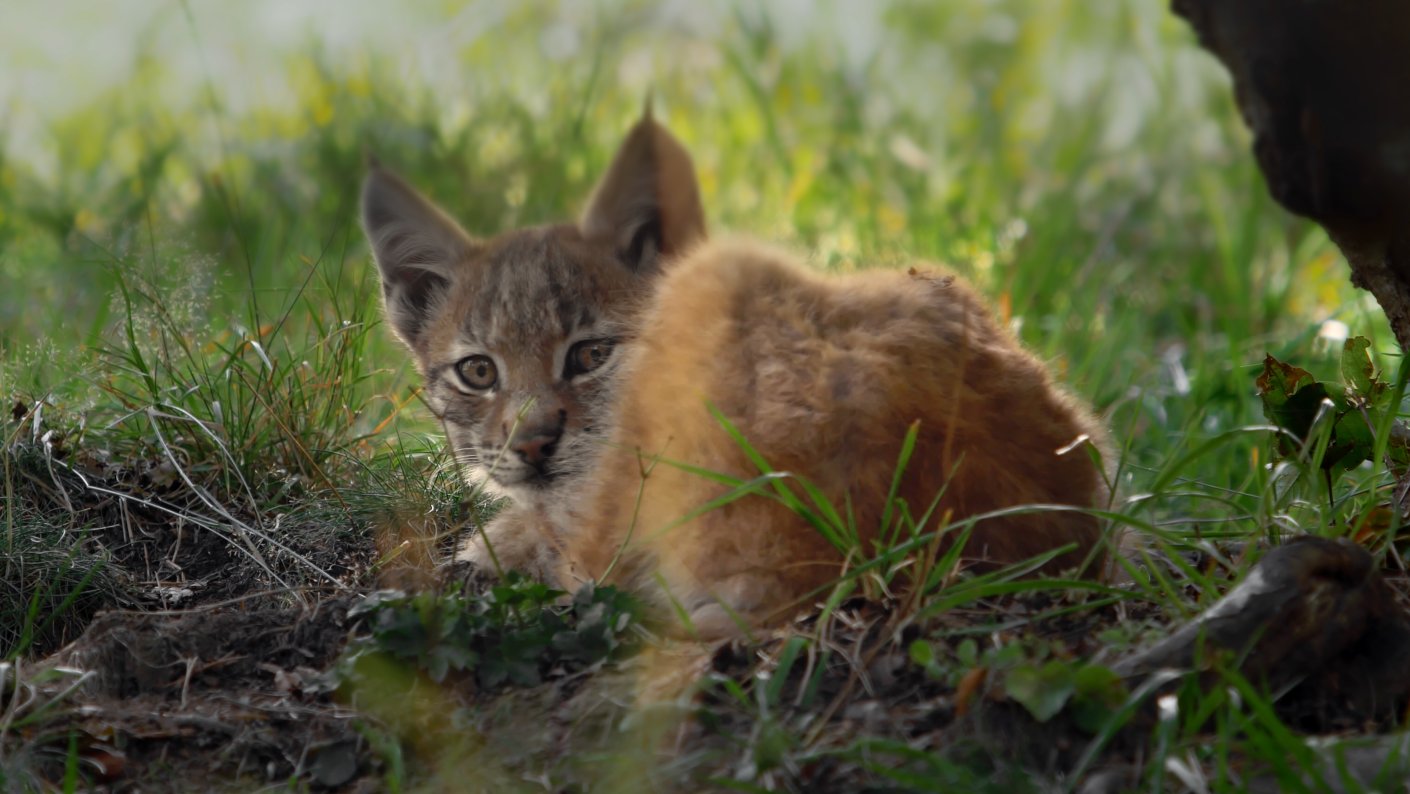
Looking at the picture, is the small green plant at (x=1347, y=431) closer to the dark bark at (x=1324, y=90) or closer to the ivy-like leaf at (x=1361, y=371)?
the ivy-like leaf at (x=1361, y=371)

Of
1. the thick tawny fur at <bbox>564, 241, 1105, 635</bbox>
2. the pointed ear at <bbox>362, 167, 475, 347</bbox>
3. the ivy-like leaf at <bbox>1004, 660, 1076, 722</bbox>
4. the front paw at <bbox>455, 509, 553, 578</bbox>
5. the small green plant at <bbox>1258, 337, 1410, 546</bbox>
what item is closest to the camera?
the ivy-like leaf at <bbox>1004, 660, 1076, 722</bbox>

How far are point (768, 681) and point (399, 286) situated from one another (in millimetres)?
2223

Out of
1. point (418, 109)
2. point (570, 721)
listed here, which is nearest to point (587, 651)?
point (570, 721)

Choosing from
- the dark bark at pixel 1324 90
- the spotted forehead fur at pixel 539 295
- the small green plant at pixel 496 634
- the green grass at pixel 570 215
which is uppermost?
the dark bark at pixel 1324 90

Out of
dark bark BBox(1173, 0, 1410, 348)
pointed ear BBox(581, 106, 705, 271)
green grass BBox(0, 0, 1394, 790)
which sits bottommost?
green grass BBox(0, 0, 1394, 790)

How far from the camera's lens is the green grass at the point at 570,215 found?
3133mm

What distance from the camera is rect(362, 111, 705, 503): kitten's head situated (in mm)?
3326

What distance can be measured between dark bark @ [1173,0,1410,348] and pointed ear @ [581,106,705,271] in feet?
5.08

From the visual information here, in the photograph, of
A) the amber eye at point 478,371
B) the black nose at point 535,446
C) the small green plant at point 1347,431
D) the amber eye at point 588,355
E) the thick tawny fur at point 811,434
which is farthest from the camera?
the amber eye at point 478,371

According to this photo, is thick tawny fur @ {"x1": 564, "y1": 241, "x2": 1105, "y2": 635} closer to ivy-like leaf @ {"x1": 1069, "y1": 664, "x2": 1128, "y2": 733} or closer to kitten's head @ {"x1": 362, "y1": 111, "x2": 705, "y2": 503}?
ivy-like leaf @ {"x1": 1069, "y1": 664, "x2": 1128, "y2": 733}

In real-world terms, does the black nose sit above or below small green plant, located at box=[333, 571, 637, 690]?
below

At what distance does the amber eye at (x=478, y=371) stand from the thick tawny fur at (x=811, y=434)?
1039 millimetres

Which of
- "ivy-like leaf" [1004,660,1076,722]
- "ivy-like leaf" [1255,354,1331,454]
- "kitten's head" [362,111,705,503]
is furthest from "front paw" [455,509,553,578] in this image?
"ivy-like leaf" [1255,354,1331,454]

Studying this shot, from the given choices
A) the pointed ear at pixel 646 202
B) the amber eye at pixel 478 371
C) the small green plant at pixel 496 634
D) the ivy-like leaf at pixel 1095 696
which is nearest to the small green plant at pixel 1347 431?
the ivy-like leaf at pixel 1095 696
